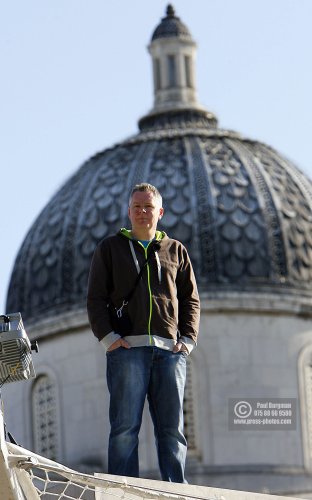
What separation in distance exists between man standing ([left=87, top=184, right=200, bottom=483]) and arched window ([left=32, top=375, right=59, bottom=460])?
1252 inches

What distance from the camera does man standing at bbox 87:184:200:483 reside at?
43.2 ft

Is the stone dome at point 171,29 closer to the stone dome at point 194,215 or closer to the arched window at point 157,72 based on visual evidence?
the arched window at point 157,72

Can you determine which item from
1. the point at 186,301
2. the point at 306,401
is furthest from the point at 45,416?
the point at 186,301

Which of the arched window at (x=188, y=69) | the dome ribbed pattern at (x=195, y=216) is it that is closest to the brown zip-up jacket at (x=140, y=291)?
the dome ribbed pattern at (x=195, y=216)

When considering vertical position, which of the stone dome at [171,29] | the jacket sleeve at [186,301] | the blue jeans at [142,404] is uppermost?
the stone dome at [171,29]

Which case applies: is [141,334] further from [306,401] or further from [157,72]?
[157,72]

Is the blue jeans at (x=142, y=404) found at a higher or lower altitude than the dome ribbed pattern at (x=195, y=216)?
lower

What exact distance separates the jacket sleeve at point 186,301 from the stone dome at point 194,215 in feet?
98.5

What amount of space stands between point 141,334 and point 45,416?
106 feet

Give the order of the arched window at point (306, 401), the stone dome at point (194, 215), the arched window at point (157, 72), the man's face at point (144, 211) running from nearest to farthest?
A: the man's face at point (144, 211) < the stone dome at point (194, 215) < the arched window at point (306, 401) < the arched window at point (157, 72)

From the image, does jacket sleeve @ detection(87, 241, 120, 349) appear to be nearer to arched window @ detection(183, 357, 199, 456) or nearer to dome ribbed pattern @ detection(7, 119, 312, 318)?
dome ribbed pattern @ detection(7, 119, 312, 318)

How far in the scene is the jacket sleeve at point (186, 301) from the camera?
44.5ft

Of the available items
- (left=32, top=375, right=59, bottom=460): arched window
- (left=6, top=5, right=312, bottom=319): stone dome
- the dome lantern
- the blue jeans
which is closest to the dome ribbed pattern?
(left=6, top=5, right=312, bottom=319): stone dome

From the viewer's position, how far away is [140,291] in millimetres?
13344
